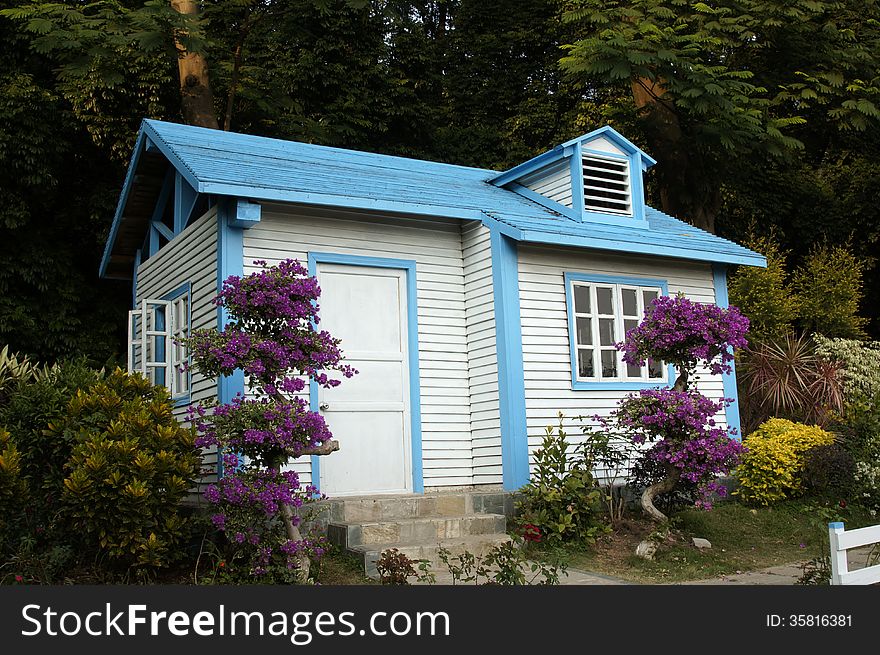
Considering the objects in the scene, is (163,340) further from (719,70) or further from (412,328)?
(719,70)

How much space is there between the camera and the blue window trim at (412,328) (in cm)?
1017

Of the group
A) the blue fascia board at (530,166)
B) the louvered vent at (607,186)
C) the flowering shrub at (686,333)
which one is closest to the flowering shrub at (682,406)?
the flowering shrub at (686,333)

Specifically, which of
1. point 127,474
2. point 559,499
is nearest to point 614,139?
point 559,499

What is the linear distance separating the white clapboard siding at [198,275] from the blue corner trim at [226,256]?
20 cm

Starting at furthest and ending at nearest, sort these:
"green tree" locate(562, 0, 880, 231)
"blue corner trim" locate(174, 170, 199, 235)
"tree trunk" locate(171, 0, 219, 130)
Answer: "green tree" locate(562, 0, 880, 231) → "tree trunk" locate(171, 0, 219, 130) → "blue corner trim" locate(174, 170, 199, 235)

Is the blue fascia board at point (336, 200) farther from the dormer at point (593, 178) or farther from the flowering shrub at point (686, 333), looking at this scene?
the flowering shrub at point (686, 333)

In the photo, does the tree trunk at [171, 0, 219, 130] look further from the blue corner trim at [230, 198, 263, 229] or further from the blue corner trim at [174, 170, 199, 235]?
the blue corner trim at [230, 198, 263, 229]

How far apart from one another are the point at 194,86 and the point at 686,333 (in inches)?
442

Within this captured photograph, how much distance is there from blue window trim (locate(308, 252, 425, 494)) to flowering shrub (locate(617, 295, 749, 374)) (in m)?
2.44

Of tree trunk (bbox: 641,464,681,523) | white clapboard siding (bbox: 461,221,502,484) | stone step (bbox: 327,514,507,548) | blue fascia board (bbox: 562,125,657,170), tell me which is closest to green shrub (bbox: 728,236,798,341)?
blue fascia board (bbox: 562,125,657,170)

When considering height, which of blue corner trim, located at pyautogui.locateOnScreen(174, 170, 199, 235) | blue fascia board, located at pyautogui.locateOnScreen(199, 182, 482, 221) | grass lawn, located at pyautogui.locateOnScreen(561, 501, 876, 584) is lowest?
grass lawn, located at pyautogui.locateOnScreen(561, 501, 876, 584)

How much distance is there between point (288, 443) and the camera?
7324 millimetres

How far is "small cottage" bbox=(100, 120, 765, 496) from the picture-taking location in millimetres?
9922

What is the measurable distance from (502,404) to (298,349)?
3.36 meters
